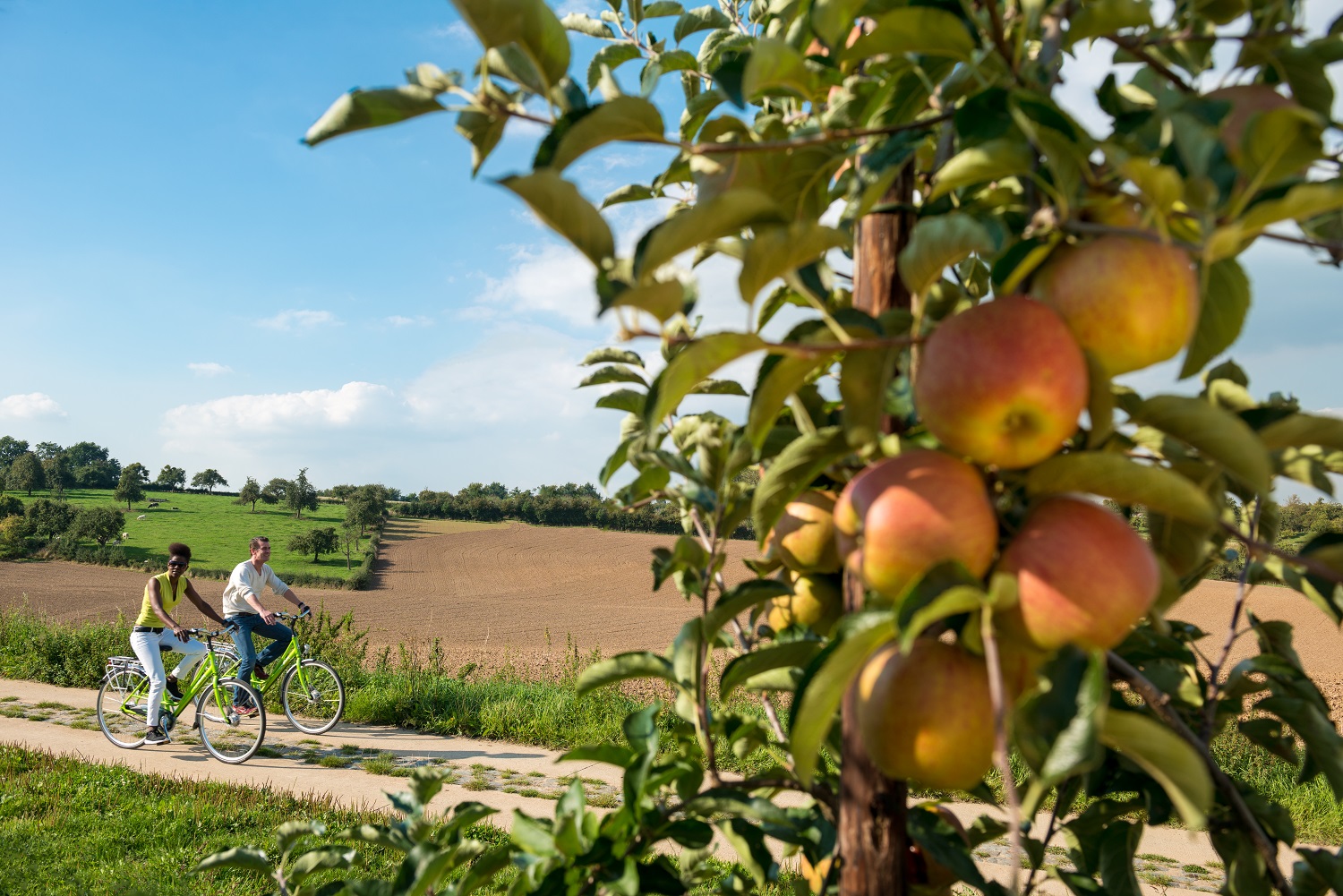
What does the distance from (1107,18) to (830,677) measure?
0.64 metres

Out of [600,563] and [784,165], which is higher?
[784,165]

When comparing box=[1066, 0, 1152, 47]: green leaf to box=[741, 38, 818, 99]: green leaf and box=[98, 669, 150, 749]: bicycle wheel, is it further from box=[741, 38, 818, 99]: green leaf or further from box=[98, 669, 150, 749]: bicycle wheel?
box=[98, 669, 150, 749]: bicycle wheel

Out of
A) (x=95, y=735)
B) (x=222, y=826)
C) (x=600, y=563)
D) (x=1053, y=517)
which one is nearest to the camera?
(x=1053, y=517)

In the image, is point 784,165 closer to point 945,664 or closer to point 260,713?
point 945,664

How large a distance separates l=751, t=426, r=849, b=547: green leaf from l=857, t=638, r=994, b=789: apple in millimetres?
207

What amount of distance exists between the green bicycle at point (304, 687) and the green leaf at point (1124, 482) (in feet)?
26.8

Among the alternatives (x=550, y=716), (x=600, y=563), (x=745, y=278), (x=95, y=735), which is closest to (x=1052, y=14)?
(x=745, y=278)

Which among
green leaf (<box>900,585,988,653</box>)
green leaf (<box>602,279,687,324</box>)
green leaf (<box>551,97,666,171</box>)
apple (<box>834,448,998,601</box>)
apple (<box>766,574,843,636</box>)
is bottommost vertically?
apple (<box>766,574,843,636</box>)

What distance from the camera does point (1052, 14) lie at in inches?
32.7

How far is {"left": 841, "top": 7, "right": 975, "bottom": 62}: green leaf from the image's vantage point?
0.78 meters

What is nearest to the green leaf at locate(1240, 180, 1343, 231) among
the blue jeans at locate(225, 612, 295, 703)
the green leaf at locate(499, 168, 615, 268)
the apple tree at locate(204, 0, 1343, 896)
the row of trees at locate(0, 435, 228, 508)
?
the apple tree at locate(204, 0, 1343, 896)

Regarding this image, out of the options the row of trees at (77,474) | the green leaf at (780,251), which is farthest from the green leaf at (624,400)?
the row of trees at (77,474)

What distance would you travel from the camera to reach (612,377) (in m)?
1.38

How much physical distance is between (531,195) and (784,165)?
1.15 ft
